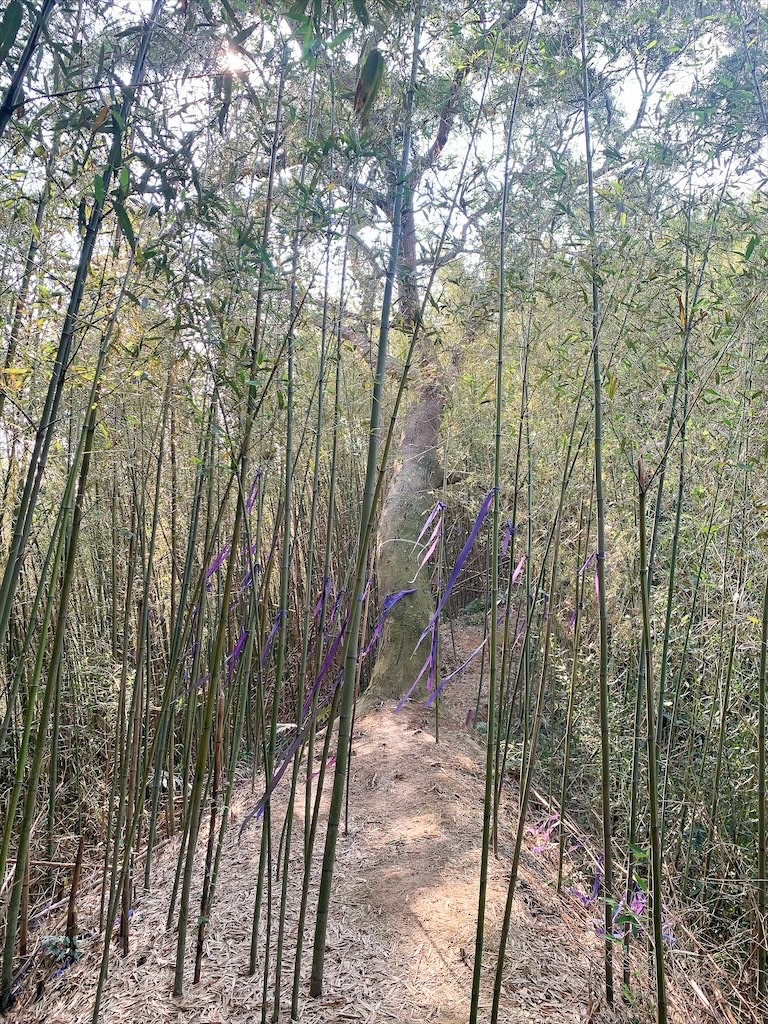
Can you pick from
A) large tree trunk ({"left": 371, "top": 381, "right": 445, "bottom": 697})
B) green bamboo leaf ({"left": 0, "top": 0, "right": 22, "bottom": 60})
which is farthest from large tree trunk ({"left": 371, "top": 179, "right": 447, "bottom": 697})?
green bamboo leaf ({"left": 0, "top": 0, "right": 22, "bottom": 60})

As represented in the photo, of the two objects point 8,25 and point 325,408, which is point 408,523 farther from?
point 8,25

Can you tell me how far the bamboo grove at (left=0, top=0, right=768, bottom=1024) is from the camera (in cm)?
159

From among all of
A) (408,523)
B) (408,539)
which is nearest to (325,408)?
(408,539)

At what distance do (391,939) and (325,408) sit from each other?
2189 mm

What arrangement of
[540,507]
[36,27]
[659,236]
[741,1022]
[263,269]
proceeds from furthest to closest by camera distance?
[540,507]
[659,236]
[741,1022]
[263,269]
[36,27]

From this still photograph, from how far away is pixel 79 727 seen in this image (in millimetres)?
3158

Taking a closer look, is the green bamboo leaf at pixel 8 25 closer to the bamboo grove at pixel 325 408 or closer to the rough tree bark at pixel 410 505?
the bamboo grove at pixel 325 408

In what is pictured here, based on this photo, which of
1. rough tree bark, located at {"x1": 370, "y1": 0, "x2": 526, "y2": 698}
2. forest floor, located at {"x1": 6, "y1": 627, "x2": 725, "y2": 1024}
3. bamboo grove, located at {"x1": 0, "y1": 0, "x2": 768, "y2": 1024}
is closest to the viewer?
bamboo grove, located at {"x1": 0, "y1": 0, "x2": 768, "y2": 1024}

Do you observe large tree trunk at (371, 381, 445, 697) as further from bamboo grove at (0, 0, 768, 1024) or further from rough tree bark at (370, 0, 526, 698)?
bamboo grove at (0, 0, 768, 1024)

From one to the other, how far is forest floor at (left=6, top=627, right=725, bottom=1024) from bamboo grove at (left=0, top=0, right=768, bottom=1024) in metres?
0.07

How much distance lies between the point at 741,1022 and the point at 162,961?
181 centimetres

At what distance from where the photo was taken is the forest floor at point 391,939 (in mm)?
1868

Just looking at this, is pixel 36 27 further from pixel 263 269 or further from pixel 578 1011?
pixel 578 1011

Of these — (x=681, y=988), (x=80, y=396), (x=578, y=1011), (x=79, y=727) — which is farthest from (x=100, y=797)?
(x=681, y=988)
